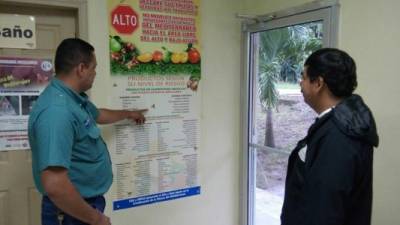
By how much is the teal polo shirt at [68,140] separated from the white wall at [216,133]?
90 cm

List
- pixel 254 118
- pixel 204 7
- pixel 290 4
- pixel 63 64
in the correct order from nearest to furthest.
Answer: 1. pixel 63 64
2. pixel 290 4
3. pixel 204 7
4. pixel 254 118

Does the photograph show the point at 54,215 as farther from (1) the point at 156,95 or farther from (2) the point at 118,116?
(1) the point at 156,95

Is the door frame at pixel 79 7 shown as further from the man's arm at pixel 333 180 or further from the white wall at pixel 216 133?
the man's arm at pixel 333 180

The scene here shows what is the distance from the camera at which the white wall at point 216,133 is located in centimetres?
252

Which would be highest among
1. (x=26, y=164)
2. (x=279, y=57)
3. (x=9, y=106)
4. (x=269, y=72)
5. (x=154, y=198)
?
(x=279, y=57)

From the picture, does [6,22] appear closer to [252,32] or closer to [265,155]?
[252,32]

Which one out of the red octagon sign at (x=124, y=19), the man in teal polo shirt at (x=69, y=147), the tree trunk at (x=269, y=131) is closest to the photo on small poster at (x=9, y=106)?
the man in teal polo shirt at (x=69, y=147)

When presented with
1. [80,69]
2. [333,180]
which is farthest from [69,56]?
[333,180]

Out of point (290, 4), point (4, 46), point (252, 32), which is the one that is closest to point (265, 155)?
point (252, 32)

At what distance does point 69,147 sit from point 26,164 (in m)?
0.92

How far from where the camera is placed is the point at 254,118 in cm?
270

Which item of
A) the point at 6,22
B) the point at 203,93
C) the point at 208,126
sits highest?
the point at 6,22

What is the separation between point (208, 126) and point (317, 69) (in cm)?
143

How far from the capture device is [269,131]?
8.41 ft
